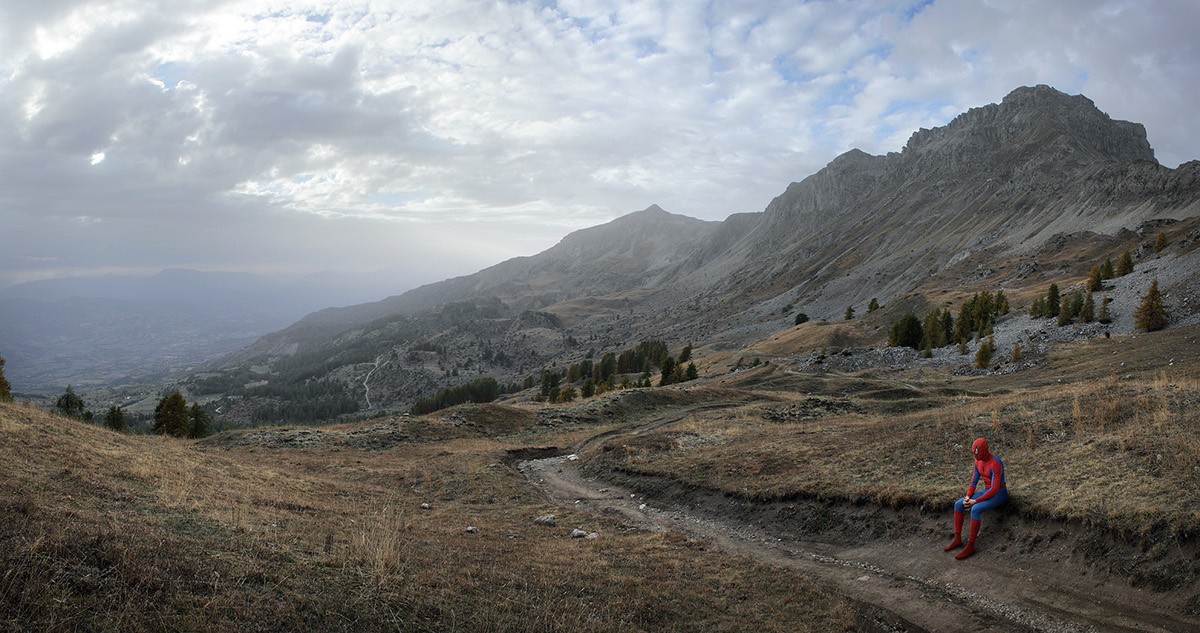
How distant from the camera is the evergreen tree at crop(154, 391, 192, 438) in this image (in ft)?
184

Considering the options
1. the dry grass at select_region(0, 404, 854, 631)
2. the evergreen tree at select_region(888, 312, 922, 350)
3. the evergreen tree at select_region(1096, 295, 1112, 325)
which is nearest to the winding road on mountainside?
the dry grass at select_region(0, 404, 854, 631)

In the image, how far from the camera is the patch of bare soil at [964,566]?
31.1ft

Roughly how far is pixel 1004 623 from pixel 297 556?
11.5 meters

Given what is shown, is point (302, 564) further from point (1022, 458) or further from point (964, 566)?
point (1022, 458)

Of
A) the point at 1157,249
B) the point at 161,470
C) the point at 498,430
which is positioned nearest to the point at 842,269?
the point at 1157,249

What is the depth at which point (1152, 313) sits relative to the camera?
50.6m

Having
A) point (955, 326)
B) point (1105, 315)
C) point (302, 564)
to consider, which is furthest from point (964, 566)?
point (955, 326)

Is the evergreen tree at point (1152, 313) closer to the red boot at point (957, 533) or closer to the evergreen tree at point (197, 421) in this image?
the red boot at point (957, 533)

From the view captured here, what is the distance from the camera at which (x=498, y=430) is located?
41.1 meters

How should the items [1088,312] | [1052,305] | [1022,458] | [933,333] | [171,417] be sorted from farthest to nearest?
[933,333] < [1052,305] < [1088,312] < [171,417] < [1022,458]

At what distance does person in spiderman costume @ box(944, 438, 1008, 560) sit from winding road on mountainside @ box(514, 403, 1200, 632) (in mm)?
323

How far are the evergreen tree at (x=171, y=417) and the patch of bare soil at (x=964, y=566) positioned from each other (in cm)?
5734

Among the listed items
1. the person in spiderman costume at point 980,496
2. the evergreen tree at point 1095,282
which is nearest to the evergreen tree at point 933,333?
the evergreen tree at point 1095,282

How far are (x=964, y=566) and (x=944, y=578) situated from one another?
0.57 m
